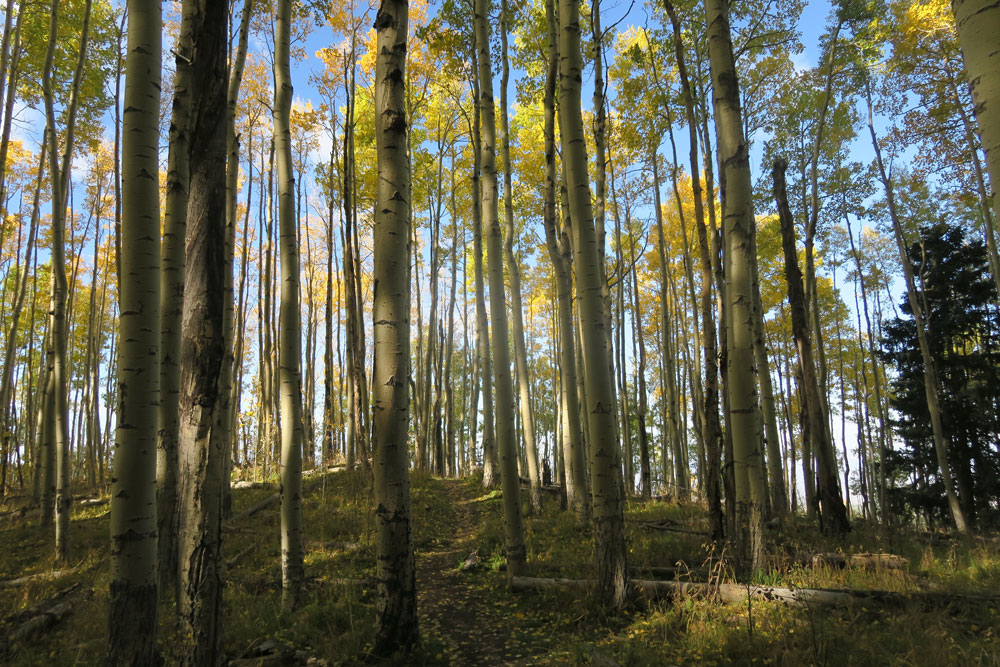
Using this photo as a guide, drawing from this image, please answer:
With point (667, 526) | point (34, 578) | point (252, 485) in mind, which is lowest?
point (667, 526)

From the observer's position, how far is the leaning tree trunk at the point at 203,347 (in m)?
3.01

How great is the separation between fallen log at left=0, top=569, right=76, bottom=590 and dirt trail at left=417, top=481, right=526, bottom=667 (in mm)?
4592

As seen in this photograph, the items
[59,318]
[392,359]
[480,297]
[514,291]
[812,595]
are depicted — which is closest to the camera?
[392,359]

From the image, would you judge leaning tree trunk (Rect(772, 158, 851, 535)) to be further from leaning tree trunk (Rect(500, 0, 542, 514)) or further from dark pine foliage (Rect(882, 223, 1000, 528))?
dark pine foliage (Rect(882, 223, 1000, 528))

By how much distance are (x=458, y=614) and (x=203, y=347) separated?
3.68m

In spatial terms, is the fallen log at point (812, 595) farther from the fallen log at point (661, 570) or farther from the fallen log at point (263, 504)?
the fallen log at point (263, 504)

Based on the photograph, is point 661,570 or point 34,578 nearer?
point 661,570

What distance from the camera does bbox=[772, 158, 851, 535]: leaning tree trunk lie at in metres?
8.47

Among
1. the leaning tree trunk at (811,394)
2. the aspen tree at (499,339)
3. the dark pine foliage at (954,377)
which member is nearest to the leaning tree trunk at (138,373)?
the aspen tree at (499,339)

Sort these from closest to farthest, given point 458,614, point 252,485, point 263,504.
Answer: point 458,614
point 263,504
point 252,485

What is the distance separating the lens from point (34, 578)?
5996 mm

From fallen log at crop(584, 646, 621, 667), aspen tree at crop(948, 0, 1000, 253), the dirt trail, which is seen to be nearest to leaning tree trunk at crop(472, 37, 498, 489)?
the dirt trail

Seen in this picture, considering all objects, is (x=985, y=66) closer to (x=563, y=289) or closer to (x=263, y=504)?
(x=563, y=289)

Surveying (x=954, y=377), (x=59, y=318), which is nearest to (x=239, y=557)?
(x=59, y=318)
